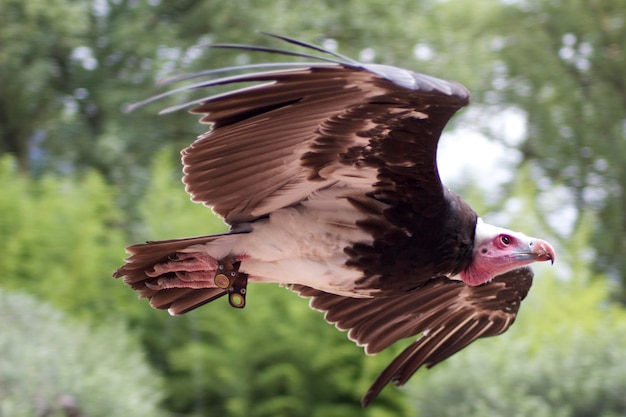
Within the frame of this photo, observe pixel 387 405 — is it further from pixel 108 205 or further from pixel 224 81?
pixel 224 81

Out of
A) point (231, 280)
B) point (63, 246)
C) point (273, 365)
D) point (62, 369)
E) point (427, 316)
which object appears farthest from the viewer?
point (63, 246)

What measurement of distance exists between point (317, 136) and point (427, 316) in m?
1.68

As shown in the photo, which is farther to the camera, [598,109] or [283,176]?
[598,109]

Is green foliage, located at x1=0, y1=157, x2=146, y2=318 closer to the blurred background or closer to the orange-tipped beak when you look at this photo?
the blurred background

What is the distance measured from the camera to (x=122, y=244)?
1049 cm

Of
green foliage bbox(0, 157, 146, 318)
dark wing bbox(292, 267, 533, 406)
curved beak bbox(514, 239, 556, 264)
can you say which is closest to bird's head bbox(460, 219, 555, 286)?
curved beak bbox(514, 239, 556, 264)

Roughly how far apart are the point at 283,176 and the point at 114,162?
307 inches

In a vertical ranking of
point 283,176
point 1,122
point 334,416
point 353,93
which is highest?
point 353,93

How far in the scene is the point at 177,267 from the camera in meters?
4.80

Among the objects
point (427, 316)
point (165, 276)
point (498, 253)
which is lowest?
point (427, 316)

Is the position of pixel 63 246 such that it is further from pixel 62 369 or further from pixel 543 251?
pixel 543 251

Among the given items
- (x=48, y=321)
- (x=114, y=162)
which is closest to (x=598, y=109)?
(x=114, y=162)

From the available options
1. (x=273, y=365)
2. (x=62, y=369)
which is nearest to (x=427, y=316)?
(x=62, y=369)

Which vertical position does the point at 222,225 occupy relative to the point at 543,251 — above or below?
below
